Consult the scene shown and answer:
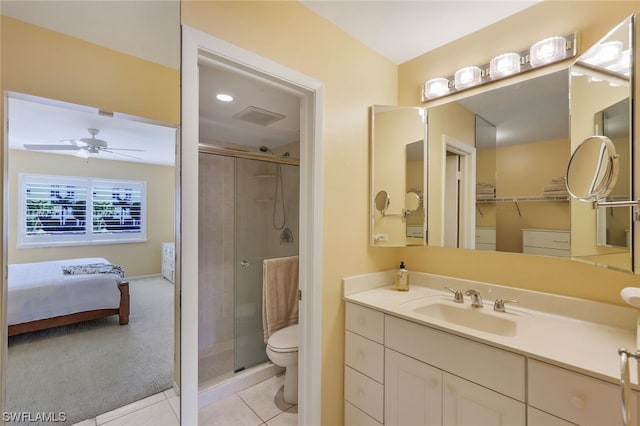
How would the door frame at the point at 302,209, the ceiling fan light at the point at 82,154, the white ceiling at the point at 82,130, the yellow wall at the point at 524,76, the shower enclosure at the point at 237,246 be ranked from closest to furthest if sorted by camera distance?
the white ceiling at the point at 82,130 → the ceiling fan light at the point at 82,154 → the door frame at the point at 302,209 → the yellow wall at the point at 524,76 → the shower enclosure at the point at 237,246

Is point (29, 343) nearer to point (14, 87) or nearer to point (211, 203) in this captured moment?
→ point (14, 87)

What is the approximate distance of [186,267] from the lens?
3.67 ft

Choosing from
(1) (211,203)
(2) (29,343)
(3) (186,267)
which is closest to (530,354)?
(3) (186,267)

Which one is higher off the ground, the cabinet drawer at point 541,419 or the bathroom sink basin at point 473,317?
the bathroom sink basin at point 473,317

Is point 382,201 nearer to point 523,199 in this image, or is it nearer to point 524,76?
point 523,199

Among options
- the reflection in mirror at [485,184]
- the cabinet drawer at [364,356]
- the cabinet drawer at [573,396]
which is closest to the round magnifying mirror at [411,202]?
the reflection in mirror at [485,184]

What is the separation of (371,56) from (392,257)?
1419mm

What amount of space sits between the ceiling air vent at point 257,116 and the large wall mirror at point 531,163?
1176 millimetres

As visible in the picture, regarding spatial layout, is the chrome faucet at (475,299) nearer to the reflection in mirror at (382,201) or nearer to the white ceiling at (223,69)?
the reflection in mirror at (382,201)

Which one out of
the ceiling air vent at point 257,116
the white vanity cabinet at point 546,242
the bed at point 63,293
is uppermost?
the ceiling air vent at point 257,116

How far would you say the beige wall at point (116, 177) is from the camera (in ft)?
2.59

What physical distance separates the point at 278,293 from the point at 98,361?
1.62 metres

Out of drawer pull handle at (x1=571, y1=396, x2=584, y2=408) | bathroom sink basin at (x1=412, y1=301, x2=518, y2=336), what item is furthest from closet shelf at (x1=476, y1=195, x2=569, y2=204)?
drawer pull handle at (x1=571, y1=396, x2=584, y2=408)

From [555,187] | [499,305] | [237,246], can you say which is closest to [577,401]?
[499,305]
